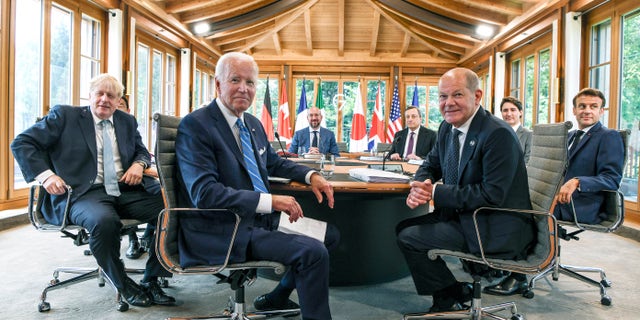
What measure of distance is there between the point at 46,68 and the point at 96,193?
284cm

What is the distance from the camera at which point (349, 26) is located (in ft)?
29.0

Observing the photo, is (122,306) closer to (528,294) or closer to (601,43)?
(528,294)

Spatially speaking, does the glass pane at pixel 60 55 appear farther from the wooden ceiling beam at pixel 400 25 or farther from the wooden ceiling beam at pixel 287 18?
the wooden ceiling beam at pixel 400 25

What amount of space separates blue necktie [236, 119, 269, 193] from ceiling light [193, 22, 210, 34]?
5822mm

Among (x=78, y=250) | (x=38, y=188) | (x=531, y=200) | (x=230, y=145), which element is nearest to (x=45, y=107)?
(x=78, y=250)

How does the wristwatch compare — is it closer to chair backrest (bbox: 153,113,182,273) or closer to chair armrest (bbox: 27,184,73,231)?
chair armrest (bbox: 27,184,73,231)

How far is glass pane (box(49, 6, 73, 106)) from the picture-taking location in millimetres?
4578

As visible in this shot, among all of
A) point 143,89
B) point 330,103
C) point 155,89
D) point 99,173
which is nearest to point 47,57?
point 143,89

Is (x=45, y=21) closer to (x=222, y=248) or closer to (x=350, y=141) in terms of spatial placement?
(x=222, y=248)

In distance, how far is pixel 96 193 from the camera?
7.68ft

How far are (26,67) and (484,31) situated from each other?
6.14m

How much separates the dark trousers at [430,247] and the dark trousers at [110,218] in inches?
47.6

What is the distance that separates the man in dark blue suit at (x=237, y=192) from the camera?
156 cm

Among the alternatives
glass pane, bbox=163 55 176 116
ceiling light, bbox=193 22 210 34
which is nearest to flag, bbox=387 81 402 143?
ceiling light, bbox=193 22 210 34
